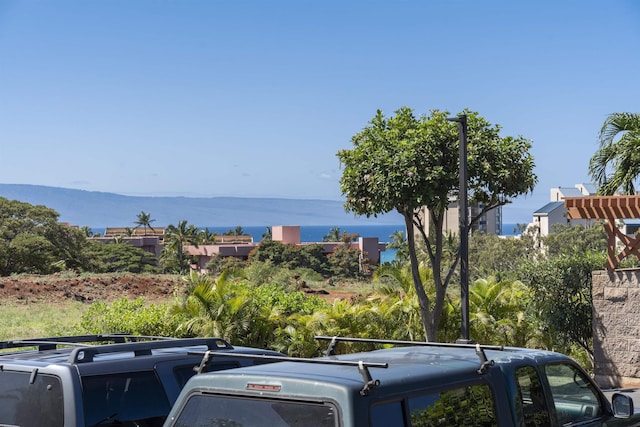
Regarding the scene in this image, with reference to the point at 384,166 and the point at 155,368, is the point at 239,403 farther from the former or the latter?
the point at 384,166

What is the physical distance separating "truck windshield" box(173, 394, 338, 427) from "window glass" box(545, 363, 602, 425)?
2.08 meters

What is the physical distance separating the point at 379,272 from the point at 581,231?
70.0m

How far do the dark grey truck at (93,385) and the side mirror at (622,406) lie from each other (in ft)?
8.89

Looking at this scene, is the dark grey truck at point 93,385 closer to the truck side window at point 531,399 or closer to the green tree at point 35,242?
the truck side window at point 531,399

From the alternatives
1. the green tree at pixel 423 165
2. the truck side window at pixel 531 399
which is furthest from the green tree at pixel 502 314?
the truck side window at pixel 531 399

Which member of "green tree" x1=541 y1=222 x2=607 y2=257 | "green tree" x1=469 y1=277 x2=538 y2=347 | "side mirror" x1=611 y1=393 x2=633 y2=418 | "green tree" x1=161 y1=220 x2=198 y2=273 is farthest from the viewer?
"green tree" x1=161 y1=220 x2=198 y2=273

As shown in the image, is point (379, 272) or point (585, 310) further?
point (379, 272)

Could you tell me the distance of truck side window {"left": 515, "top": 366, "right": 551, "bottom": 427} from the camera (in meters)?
5.55

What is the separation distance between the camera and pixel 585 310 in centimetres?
1905

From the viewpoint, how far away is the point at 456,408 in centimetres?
506

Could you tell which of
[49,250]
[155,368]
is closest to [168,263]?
[49,250]

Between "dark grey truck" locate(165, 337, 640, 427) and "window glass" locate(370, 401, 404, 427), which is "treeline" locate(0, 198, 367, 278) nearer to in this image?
"dark grey truck" locate(165, 337, 640, 427)

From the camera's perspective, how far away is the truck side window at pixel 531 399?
555 cm

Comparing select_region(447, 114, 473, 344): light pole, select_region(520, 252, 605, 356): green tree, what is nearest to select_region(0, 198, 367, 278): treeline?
select_region(520, 252, 605, 356): green tree
